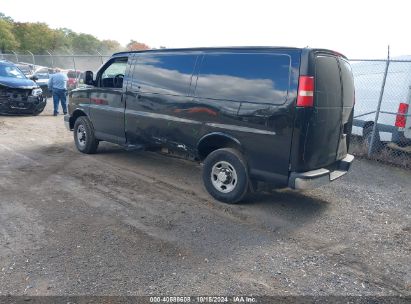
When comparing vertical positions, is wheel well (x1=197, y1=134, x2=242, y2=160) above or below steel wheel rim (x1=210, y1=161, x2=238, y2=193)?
above

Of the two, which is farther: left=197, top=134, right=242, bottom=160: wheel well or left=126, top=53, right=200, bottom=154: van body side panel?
left=126, top=53, right=200, bottom=154: van body side panel

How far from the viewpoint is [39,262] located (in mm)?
3465

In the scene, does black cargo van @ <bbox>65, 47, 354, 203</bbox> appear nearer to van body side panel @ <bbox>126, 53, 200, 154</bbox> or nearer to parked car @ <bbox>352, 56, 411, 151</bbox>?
van body side panel @ <bbox>126, 53, 200, 154</bbox>

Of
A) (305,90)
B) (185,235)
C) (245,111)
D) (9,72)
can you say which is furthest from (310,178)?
(9,72)

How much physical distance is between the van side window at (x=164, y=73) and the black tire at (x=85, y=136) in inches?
67.0

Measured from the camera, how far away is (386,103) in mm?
8250

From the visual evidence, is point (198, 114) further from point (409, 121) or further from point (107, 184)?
point (409, 121)

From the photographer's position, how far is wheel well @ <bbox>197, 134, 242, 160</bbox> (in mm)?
5004

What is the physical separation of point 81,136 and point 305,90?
16.9ft

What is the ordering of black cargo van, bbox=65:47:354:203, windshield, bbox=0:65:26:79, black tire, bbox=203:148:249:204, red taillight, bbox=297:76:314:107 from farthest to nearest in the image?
windshield, bbox=0:65:26:79 → black tire, bbox=203:148:249:204 → black cargo van, bbox=65:47:354:203 → red taillight, bbox=297:76:314:107

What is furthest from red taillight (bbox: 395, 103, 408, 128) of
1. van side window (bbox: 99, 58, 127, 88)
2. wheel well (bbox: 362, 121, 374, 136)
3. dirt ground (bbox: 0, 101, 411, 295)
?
van side window (bbox: 99, 58, 127, 88)

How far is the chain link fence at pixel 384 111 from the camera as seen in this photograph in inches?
310

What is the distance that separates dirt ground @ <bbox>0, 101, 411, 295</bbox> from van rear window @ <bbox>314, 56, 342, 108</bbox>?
154 cm

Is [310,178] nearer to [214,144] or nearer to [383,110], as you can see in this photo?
[214,144]
